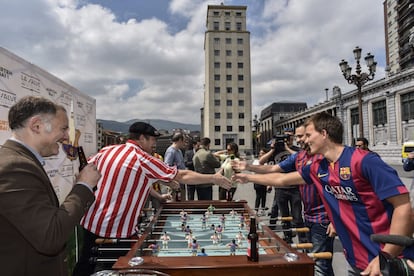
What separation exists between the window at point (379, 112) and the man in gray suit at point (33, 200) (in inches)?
1654

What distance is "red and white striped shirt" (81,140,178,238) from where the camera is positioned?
2551 millimetres

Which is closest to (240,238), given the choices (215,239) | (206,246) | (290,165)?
(215,239)

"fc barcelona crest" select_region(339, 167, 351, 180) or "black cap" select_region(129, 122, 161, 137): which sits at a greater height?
"black cap" select_region(129, 122, 161, 137)

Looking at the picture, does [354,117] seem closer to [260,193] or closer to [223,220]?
[260,193]

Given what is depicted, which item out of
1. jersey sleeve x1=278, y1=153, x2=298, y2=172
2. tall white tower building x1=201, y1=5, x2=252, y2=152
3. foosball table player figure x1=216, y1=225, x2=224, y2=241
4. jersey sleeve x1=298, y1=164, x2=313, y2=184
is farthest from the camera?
tall white tower building x1=201, y1=5, x2=252, y2=152

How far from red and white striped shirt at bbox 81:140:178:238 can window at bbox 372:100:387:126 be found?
41.0 metres

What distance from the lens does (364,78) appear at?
13.4m

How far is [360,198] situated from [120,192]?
199 centimetres

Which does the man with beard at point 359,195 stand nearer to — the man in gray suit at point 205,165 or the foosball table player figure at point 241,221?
the foosball table player figure at point 241,221

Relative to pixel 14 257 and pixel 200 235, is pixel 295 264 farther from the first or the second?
pixel 14 257

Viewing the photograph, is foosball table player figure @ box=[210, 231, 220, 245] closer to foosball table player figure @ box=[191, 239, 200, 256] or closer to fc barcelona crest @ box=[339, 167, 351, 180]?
foosball table player figure @ box=[191, 239, 200, 256]

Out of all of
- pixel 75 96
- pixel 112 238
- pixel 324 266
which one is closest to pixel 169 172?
pixel 112 238

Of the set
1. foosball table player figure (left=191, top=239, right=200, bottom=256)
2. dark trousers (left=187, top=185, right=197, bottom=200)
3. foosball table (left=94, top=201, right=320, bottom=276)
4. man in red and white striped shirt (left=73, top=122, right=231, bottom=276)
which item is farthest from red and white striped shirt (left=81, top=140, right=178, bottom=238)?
dark trousers (left=187, top=185, right=197, bottom=200)

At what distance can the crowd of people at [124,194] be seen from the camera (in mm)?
1297
